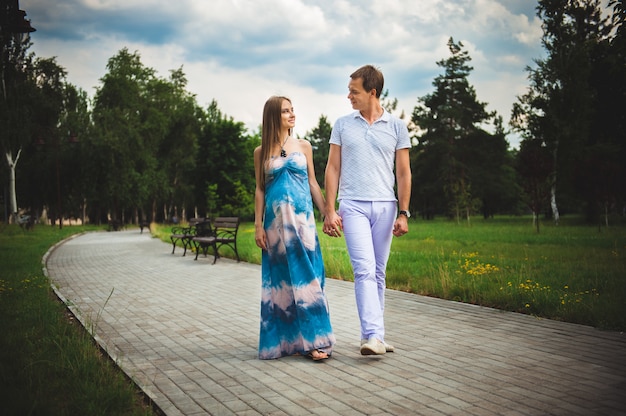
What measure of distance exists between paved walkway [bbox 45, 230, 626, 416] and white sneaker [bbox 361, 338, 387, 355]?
85mm

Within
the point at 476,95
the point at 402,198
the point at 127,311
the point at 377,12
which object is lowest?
the point at 127,311

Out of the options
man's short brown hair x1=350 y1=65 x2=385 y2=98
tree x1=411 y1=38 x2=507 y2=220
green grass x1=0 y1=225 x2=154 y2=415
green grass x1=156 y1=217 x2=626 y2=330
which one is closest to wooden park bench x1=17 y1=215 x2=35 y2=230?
green grass x1=156 y1=217 x2=626 y2=330

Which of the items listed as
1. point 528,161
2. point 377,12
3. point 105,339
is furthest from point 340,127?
point 528,161

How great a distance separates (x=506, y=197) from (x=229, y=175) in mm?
27920

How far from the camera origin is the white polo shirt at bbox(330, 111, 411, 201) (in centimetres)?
473

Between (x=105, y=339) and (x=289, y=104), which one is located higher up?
(x=289, y=104)

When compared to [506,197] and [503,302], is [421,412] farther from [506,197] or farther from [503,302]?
[506,197]

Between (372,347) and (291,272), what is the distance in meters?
0.94

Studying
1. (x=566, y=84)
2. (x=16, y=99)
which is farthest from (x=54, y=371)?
(x=16, y=99)

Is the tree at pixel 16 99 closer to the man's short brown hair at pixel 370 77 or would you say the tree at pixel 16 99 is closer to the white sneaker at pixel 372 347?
the man's short brown hair at pixel 370 77

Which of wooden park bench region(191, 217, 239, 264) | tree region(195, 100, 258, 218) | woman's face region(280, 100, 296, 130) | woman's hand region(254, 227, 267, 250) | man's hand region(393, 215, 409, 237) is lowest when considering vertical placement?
wooden park bench region(191, 217, 239, 264)

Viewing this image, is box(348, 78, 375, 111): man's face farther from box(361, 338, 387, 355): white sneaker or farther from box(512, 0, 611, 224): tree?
box(512, 0, 611, 224): tree

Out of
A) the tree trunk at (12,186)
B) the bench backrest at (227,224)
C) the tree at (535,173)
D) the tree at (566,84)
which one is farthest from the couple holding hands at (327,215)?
the tree trunk at (12,186)

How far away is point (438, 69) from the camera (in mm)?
53000
